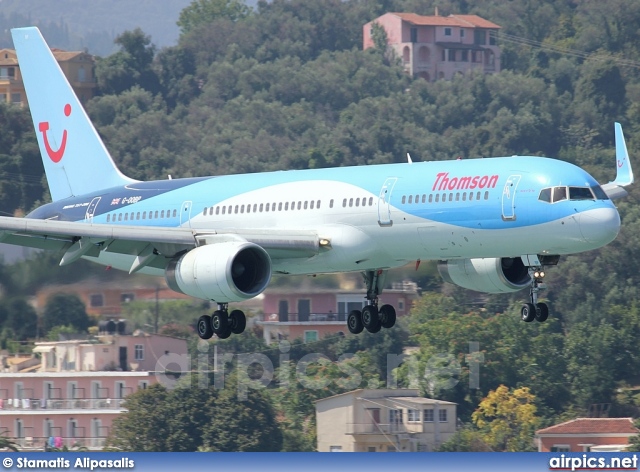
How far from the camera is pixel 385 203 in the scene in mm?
44062

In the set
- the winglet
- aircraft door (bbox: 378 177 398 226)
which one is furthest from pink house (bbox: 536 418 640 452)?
aircraft door (bbox: 378 177 398 226)

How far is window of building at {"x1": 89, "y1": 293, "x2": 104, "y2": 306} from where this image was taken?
5662 centimetres

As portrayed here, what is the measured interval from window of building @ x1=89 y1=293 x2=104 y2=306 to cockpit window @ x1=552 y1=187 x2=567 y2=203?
20802 mm

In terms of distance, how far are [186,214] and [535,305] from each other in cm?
1192

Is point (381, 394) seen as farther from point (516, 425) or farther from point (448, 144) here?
point (448, 144)

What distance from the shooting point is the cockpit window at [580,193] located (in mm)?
41406

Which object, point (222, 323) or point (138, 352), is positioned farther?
point (138, 352)

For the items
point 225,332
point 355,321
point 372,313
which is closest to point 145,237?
point 225,332

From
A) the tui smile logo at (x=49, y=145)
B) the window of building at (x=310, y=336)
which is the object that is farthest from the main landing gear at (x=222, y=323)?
the window of building at (x=310, y=336)

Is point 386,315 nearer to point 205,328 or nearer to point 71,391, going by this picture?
point 205,328

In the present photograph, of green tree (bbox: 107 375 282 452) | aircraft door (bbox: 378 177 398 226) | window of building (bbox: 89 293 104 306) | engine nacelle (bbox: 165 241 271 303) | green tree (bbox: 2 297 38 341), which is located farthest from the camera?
green tree (bbox: 107 375 282 452)

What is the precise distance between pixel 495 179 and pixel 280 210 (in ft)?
24.9

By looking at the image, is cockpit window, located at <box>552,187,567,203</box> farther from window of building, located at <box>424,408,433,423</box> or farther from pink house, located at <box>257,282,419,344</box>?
window of building, located at <box>424,408,433,423</box>

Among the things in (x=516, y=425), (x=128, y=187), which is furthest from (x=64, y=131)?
(x=516, y=425)
